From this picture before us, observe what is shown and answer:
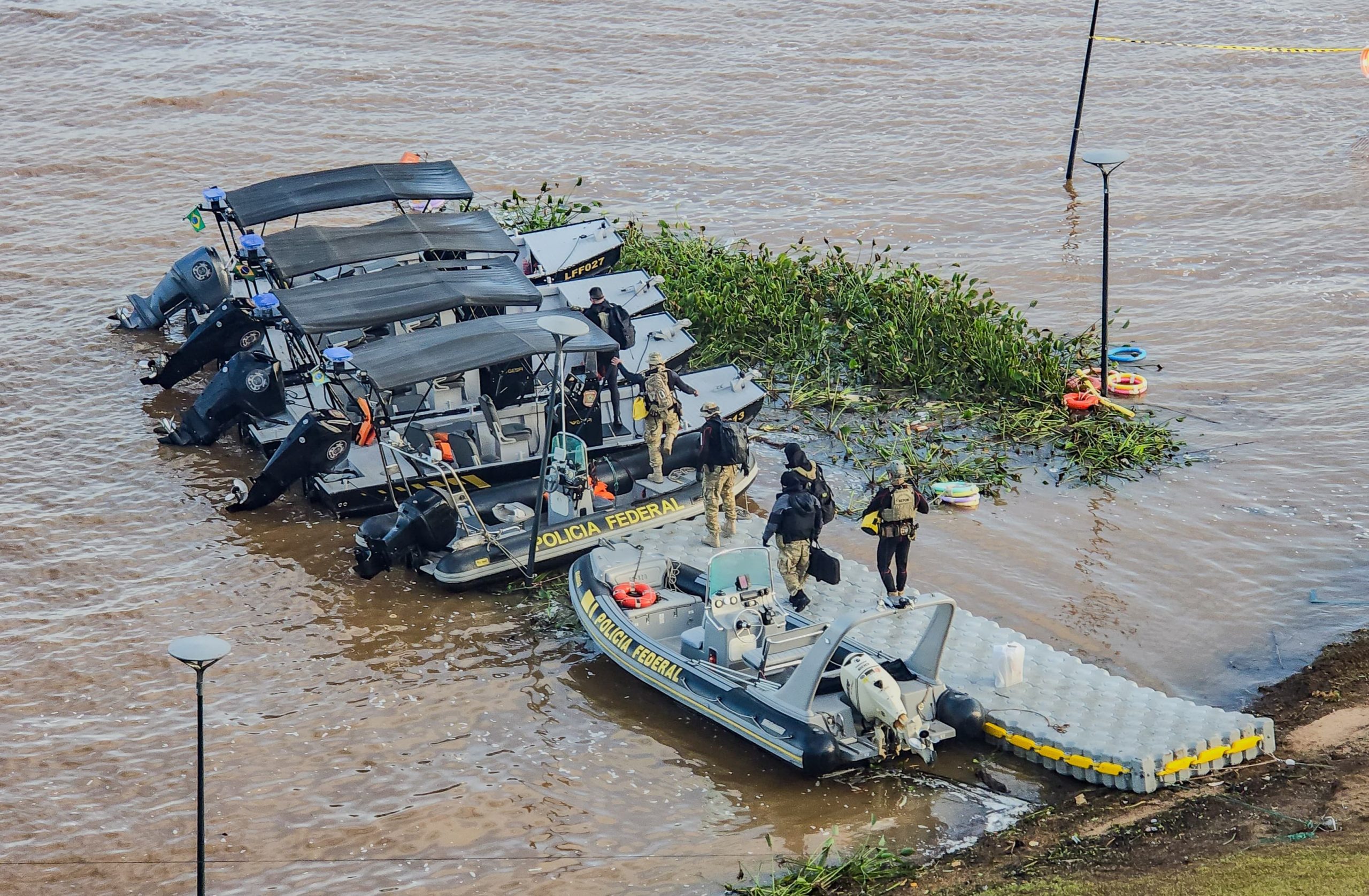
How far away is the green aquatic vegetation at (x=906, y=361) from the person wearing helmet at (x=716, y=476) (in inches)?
99.7

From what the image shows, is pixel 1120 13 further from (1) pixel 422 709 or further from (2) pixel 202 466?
(1) pixel 422 709

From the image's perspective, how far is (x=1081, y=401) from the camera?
1725 centimetres

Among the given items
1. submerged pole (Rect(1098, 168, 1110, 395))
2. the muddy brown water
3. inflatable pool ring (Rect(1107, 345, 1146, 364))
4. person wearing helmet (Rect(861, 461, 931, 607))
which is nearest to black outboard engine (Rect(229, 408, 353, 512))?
the muddy brown water

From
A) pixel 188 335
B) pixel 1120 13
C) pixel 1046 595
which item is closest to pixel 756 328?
pixel 1046 595

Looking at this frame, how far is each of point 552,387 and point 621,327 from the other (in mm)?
3148

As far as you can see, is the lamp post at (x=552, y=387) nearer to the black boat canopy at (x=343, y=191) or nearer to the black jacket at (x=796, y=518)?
the black jacket at (x=796, y=518)

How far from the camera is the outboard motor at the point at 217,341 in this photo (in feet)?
59.0

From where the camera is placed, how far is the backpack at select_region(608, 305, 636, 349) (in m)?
17.0

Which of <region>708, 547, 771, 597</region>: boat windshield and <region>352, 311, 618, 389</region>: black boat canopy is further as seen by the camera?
<region>352, 311, 618, 389</region>: black boat canopy

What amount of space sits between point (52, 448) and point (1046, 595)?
11681 mm

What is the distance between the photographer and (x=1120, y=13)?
34.2 meters

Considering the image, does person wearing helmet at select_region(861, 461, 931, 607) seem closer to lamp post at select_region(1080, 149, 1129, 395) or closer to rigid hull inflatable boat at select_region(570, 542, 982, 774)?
rigid hull inflatable boat at select_region(570, 542, 982, 774)

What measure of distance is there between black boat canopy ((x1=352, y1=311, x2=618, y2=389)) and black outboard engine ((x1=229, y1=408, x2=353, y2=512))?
32.5 inches

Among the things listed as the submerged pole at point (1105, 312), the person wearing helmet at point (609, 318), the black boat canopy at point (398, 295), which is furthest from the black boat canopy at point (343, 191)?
the submerged pole at point (1105, 312)
